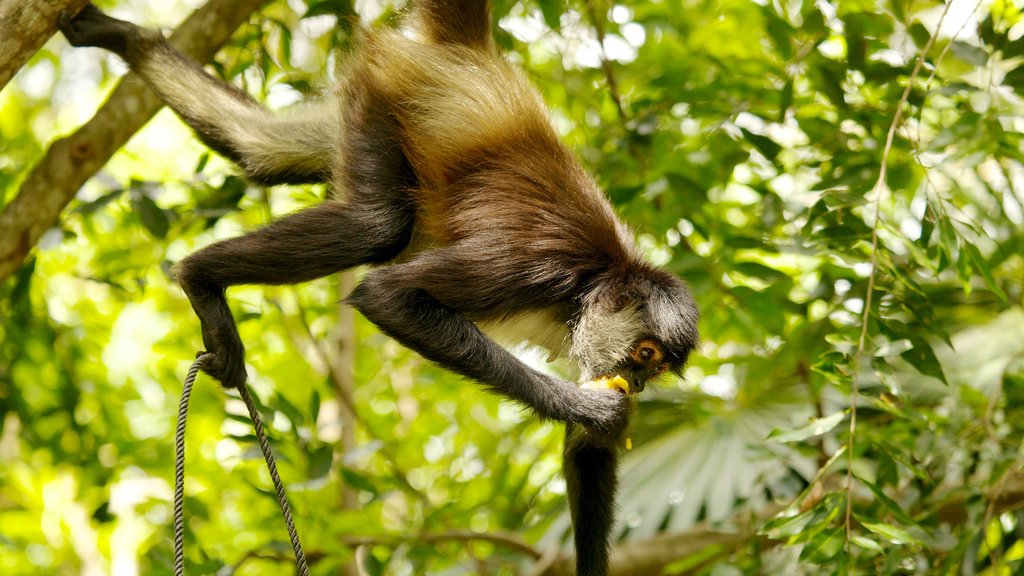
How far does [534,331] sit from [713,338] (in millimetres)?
1643

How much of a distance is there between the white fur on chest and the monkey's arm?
95cm

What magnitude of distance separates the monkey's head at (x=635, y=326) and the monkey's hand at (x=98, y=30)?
204 centimetres

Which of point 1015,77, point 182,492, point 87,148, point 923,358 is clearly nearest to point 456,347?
point 182,492

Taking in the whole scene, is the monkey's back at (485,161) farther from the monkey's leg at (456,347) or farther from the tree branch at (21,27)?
the tree branch at (21,27)

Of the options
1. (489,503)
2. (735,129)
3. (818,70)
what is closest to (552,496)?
(489,503)

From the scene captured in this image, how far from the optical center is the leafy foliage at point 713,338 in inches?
145

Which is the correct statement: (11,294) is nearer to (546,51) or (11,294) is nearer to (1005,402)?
(546,51)

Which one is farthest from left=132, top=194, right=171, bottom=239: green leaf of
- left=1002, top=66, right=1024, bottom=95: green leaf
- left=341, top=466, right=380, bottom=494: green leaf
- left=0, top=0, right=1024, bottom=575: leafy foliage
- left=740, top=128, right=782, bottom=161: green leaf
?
left=1002, top=66, right=1024, bottom=95: green leaf

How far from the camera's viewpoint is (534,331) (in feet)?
13.5

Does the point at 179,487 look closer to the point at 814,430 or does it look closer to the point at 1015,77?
the point at 814,430

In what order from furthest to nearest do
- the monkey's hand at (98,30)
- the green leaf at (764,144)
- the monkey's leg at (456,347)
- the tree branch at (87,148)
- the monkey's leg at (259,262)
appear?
the green leaf at (764,144) < the tree branch at (87,148) < the monkey's hand at (98,30) < the monkey's leg at (259,262) < the monkey's leg at (456,347)

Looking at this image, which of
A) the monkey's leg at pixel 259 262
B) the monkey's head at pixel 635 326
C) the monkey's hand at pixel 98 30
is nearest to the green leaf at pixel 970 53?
the monkey's head at pixel 635 326

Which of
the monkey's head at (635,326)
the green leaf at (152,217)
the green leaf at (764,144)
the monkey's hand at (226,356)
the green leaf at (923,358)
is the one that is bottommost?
the green leaf at (923,358)

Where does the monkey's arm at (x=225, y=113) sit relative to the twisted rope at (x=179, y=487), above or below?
above
